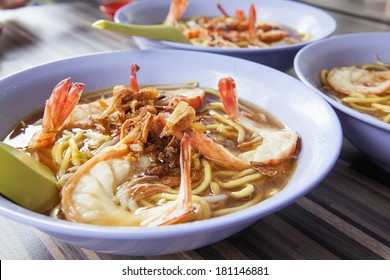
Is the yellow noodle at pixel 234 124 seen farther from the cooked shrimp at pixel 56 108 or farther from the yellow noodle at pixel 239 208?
the cooked shrimp at pixel 56 108

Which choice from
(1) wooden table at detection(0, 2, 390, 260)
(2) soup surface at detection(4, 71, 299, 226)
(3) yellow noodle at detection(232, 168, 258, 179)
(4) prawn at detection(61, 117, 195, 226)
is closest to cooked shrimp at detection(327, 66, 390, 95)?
(1) wooden table at detection(0, 2, 390, 260)

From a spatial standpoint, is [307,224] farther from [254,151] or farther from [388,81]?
[388,81]

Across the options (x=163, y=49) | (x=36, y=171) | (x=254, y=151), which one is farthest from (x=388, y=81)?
(x=36, y=171)

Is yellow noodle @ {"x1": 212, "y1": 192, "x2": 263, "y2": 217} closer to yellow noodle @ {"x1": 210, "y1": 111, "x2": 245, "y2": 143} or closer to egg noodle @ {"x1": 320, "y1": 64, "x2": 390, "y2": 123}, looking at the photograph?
yellow noodle @ {"x1": 210, "y1": 111, "x2": 245, "y2": 143}

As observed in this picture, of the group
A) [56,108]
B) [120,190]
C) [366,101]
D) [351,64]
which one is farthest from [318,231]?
[351,64]

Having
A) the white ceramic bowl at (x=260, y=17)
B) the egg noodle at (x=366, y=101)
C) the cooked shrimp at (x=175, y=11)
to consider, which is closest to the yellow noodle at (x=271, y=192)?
the egg noodle at (x=366, y=101)
